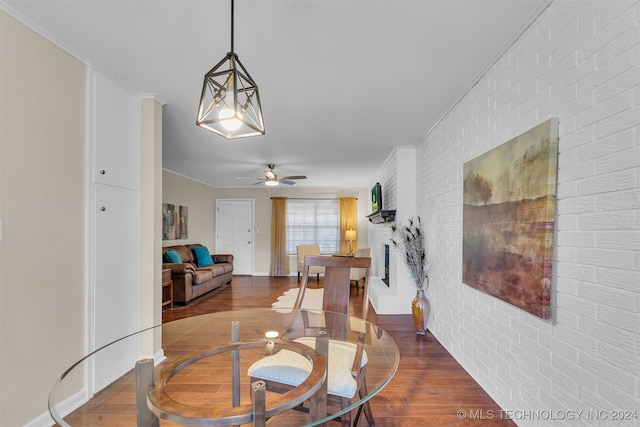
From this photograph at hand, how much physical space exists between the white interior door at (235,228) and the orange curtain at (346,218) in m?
2.33

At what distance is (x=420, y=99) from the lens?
104 inches

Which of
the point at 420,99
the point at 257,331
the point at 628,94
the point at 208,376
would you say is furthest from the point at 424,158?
A: the point at 208,376

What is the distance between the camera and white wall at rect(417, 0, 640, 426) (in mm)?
1108

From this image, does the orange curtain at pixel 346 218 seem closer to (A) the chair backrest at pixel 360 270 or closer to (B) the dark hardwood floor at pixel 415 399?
(A) the chair backrest at pixel 360 270

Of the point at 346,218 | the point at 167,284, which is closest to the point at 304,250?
the point at 346,218

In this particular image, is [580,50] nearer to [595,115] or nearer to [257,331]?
[595,115]

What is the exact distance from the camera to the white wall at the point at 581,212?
1.11 metres

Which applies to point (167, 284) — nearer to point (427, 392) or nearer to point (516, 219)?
point (427, 392)

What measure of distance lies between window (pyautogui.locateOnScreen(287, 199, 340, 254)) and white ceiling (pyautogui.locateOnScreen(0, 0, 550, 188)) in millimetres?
4582

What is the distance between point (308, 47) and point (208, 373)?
2480mm

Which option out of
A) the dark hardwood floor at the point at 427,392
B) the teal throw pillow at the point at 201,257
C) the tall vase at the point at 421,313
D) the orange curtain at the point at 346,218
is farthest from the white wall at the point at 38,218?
the orange curtain at the point at 346,218

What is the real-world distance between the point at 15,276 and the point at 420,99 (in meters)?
3.05

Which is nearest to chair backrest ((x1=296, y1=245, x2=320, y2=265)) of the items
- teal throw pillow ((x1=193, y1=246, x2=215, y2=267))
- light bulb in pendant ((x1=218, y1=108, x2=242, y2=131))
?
teal throw pillow ((x1=193, y1=246, x2=215, y2=267))

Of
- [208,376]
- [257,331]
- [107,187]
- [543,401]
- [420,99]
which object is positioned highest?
[420,99]
